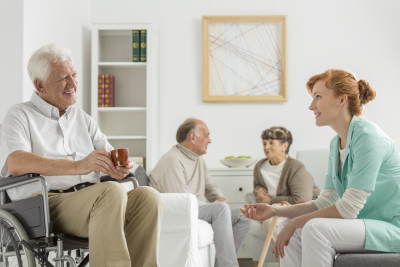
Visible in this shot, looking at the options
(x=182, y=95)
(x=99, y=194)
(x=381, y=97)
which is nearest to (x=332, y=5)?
(x=381, y=97)

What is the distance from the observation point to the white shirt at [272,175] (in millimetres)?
3277

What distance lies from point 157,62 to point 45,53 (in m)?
2.14

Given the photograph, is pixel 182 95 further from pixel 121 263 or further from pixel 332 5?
pixel 121 263

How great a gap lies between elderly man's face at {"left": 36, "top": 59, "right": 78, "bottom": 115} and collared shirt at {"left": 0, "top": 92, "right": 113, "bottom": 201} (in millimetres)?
45

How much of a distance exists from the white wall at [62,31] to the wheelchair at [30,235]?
3.90ft

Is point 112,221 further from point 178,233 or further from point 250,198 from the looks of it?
point 250,198

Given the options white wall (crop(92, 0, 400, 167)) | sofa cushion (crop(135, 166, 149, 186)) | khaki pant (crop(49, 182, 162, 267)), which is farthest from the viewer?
white wall (crop(92, 0, 400, 167))

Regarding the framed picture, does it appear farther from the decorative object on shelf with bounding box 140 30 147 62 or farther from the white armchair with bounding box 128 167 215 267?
the white armchair with bounding box 128 167 215 267

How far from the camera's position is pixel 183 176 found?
3033mm

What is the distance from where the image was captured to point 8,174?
1646 millimetres

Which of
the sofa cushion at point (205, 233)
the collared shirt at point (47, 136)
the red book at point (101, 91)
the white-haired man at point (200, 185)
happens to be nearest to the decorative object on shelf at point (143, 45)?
the red book at point (101, 91)

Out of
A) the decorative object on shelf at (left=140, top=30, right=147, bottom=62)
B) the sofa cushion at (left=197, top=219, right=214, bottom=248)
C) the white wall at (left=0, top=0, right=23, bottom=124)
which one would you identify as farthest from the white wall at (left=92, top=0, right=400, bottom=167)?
the white wall at (left=0, top=0, right=23, bottom=124)

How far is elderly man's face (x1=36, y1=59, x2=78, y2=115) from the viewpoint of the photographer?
187cm

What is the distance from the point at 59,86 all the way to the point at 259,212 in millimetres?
1055
